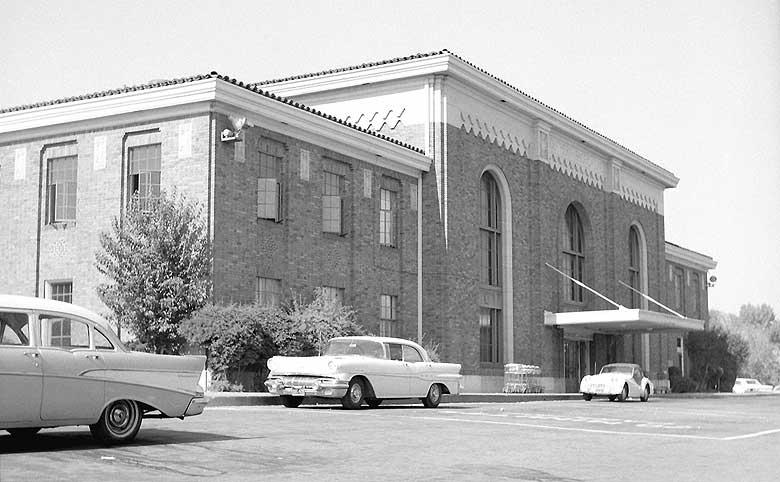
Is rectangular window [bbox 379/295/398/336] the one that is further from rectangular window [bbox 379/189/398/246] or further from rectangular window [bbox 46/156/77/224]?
rectangular window [bbox 46/156/77/224]

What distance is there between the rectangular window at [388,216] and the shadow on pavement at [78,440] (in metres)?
20.6

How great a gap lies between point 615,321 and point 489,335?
6.05 metres

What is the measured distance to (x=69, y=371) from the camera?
11.6 metres

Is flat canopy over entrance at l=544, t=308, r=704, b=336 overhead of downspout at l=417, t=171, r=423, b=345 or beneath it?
beneath

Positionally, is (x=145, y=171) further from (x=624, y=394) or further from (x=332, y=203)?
(x=624, y=394)

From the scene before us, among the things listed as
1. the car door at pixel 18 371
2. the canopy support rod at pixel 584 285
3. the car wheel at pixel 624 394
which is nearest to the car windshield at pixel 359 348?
the car door at pixel 18 371

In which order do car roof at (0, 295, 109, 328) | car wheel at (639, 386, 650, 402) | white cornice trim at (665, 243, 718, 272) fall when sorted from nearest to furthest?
car roof at (0, 295, 109, 328), car wheel at (639, 386, 650, 402), white cornice trim at (665, 243, 718, 272)

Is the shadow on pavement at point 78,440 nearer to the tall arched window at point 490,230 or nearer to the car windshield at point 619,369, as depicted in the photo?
the car windshield at point 619,369

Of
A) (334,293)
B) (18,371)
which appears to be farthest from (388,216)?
(18,371)

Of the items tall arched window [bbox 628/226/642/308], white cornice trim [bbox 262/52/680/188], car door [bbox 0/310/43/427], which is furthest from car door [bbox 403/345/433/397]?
tall arched window [bbox 628/226/642/308]

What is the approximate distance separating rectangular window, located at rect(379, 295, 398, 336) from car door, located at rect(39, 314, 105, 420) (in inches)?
872

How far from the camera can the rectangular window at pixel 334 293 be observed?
3112 cm

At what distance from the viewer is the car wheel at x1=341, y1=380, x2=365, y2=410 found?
870 inches

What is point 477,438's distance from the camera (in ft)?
49.0
